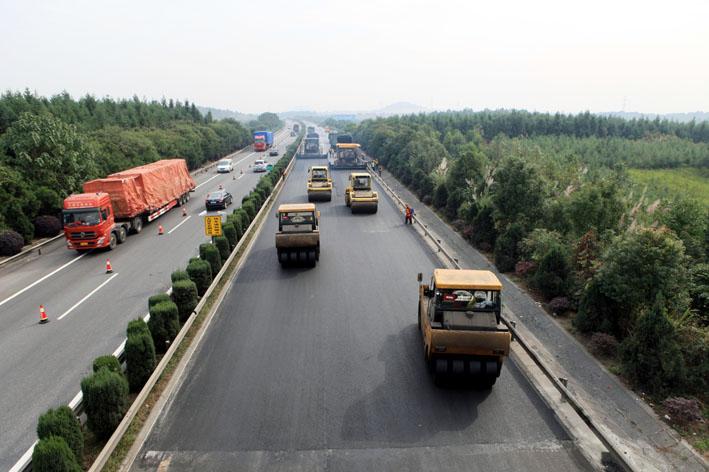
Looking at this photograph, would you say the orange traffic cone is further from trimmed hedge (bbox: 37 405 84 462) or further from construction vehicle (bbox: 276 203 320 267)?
trimmed hedge (bbox: 37 405 84 462)

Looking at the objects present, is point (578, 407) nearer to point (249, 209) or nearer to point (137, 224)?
point (249, 209)

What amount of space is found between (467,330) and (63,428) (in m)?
8.60

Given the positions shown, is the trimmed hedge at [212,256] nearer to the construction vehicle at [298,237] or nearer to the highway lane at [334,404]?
the highway lane at [334,404]

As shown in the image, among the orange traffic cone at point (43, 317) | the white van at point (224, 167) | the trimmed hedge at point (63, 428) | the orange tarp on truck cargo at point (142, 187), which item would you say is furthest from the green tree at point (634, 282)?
the white van at point (224, 167)

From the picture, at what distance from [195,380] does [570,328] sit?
11865mm

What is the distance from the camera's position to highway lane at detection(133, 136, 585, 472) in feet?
28.7

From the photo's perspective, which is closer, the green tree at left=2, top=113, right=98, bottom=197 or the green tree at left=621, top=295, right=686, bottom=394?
the green tree at left=621, top=295, right=686, bottom=394

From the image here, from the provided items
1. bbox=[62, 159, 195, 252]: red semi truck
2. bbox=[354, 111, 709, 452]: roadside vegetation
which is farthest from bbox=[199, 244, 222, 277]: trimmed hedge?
bbox=[354, 111, 709, 452]: roadside vegetation

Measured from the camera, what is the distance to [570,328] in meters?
14.3

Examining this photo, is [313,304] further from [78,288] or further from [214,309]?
[78,288]

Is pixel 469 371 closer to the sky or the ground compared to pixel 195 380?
closer to the sky

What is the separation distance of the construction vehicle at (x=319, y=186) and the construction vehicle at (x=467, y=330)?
24.8 meters

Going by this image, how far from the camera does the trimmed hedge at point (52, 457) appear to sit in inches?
283

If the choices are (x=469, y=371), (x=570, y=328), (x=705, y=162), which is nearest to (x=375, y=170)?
(x=570, y=328)
